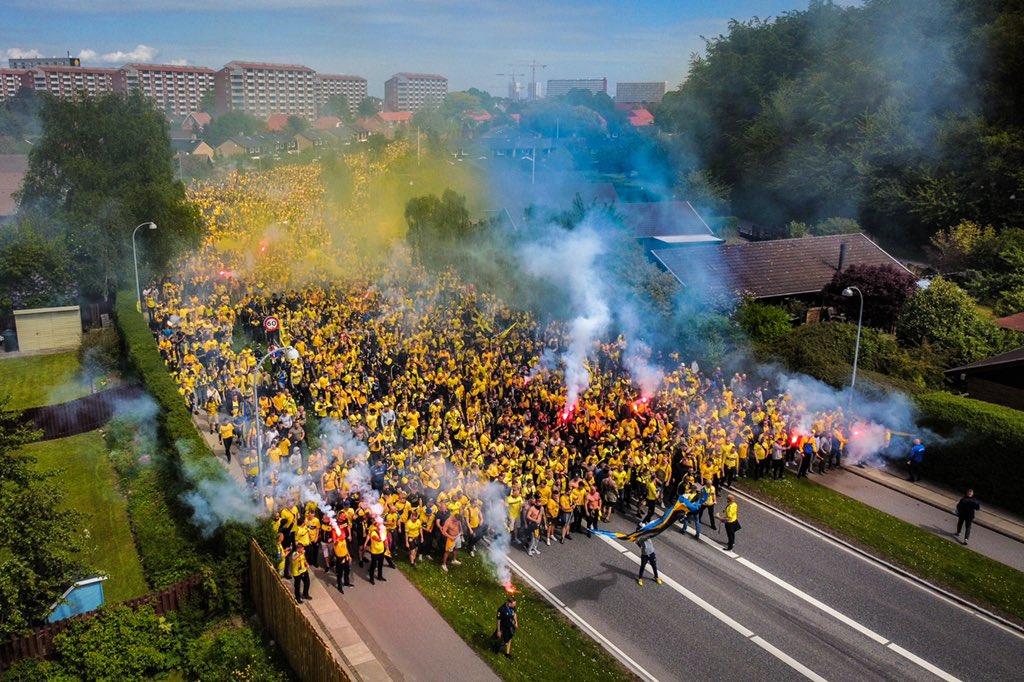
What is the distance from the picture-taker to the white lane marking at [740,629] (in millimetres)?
12383

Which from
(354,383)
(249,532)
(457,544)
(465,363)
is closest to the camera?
(249,532)

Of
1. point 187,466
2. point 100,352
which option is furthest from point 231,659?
point 100,352

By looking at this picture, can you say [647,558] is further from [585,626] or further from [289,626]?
[289,626]

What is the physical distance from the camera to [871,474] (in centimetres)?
1995

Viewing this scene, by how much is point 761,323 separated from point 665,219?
1613 cm

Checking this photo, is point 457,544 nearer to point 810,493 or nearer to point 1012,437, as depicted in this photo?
point 810,493

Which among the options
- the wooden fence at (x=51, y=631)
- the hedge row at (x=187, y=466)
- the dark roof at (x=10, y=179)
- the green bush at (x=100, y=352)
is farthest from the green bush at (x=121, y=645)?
the dark roof at (x=10, y=179)

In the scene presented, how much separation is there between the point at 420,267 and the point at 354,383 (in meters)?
11.7

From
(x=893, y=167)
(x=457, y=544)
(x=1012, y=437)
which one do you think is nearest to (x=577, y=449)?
(x=457, y=544)

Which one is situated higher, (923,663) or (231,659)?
(231,659)

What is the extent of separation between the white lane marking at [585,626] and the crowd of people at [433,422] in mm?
909

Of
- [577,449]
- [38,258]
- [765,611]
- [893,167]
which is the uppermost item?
[893,167]

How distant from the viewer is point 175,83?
16938 cm

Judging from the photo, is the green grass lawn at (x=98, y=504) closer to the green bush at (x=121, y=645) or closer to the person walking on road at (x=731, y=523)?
the green bush at (x=121, y=645)
